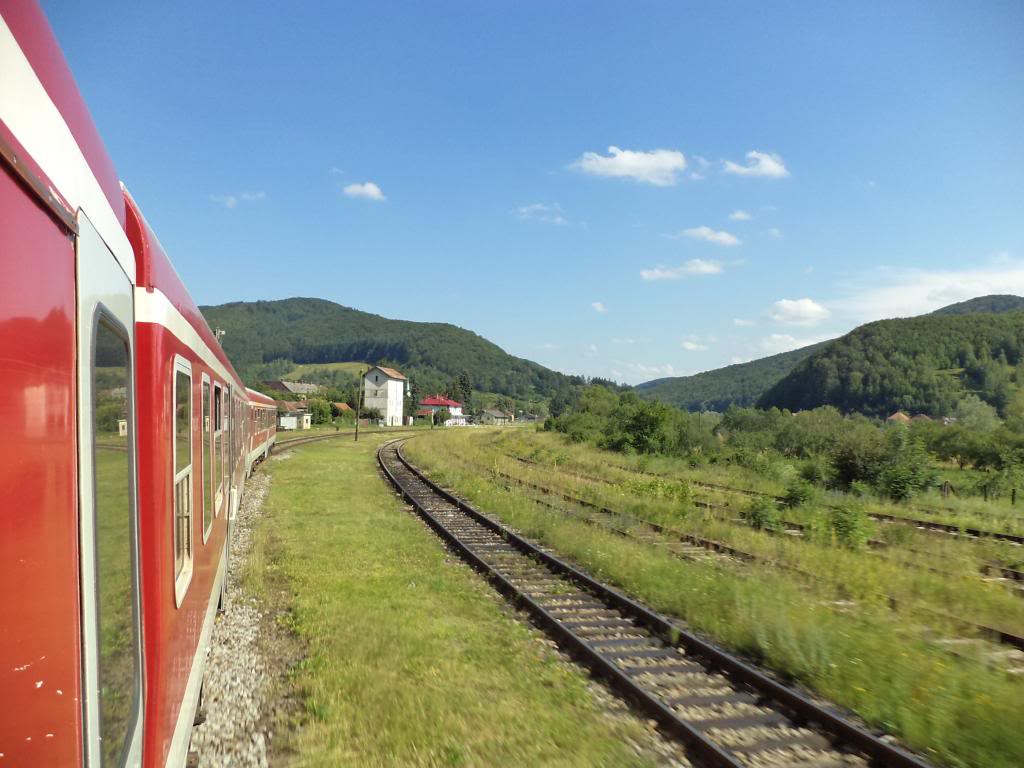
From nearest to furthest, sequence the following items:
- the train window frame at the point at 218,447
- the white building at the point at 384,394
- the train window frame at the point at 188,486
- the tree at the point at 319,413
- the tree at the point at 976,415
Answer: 1. the train window frame at the point at 188,486
2. the train window frame at the point at 218,447
3. the tree at the point at 976,415
4. the tree at the point at 319,413
5. the white building at the point at 384,394

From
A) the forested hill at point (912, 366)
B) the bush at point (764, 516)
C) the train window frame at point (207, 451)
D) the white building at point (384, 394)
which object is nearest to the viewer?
the train window frame at point (207, 451)

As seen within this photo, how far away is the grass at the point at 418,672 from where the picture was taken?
5430 mm

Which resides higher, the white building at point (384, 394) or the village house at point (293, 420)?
the white building at point (384, 394)

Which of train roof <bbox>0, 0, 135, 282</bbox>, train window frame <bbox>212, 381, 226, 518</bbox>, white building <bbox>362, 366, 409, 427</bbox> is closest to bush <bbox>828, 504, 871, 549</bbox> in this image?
train window frame <bbox>212, 381, 226, 518</bbox>

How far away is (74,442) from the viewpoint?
1784 mm

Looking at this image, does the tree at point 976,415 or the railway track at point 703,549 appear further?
the tree at point 976,415

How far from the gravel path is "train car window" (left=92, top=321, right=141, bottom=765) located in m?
3.18

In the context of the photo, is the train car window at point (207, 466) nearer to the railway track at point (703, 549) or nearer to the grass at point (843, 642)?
the grass at point (843, 642)

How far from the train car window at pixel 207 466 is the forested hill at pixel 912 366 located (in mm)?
89201

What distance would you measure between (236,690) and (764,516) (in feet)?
36.7

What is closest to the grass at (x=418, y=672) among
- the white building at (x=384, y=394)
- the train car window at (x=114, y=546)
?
the train car window at (x=114, y=546)

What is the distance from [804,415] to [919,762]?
4361 centimetres

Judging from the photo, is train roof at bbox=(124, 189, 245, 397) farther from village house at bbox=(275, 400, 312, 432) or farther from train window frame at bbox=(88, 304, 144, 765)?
village house at bbox=(275, 400, 312, 432)

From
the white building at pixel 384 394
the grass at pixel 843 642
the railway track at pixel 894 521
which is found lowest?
the railway track at pixel 894 521
